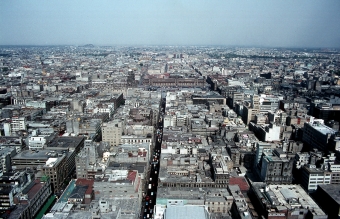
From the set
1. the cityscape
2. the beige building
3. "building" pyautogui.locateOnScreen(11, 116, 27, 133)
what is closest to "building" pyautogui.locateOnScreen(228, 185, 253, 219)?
the cityscape

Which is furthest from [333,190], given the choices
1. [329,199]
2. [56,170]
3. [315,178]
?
[56,170]

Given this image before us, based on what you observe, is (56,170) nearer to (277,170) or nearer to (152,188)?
(152,188)

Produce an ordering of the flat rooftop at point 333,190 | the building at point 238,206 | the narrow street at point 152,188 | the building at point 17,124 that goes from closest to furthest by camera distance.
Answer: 1. the building at point 238,206
2. the flat rooftop at point 333,190
3. the narrow street at point 152,188
4. the building at point 17,124

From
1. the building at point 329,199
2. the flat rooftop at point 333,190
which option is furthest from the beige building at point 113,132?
the flat rooftop at point 333,190

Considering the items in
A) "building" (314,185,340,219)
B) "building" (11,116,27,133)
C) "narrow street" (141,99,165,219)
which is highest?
"building" (11,116,27,133)

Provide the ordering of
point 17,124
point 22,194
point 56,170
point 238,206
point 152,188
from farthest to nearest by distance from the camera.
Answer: point 17,124 < point 152,188 < point 56,170 < point 22,194 < point 238,206

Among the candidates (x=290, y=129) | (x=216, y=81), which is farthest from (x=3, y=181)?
(x=216, y=81)

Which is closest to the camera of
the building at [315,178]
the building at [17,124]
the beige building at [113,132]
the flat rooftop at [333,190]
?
the flat rooftop at [333,190]

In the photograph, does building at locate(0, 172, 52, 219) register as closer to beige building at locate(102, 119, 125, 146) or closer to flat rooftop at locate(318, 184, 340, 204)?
beige building at locate(102, 119, 125, 146)

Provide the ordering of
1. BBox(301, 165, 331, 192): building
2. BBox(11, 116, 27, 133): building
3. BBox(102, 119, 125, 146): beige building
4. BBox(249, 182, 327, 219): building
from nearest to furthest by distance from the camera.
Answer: BBox(249, 182, 327, 219): building, BBox(301, 165, 331, 192): building, BBox(102, 119, 125, 146): beige building, BBox(11, 116, 27, 133): building

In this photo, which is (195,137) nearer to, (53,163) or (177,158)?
(177,158)

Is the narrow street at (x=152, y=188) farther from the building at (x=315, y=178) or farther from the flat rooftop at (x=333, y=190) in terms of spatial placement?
the flat rooftop at (x=333, y=190)

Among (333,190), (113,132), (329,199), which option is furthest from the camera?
(113,132)
